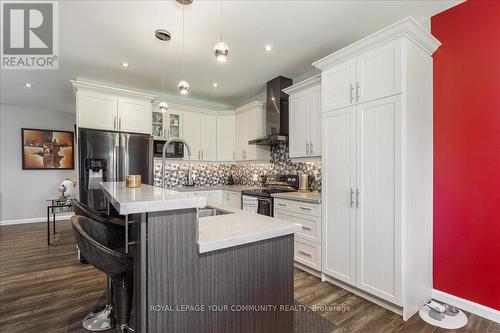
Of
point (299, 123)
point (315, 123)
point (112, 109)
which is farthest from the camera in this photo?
point (112, 109)

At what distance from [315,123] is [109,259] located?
8.98ft

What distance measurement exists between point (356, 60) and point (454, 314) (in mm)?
2536

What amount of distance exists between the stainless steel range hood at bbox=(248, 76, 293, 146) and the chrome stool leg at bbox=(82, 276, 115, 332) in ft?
9.52

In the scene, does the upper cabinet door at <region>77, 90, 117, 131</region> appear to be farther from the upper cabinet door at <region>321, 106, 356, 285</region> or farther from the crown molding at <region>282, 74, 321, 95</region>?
the upper cabinet door at <region>321, 106, 356, 285</region>

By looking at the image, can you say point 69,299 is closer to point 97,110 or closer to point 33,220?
point 97,110

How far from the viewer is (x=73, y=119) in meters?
6.39

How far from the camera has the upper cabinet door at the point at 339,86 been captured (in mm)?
2438

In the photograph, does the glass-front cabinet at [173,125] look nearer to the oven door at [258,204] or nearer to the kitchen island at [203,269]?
the oven door at [258,204]

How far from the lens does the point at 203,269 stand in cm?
117

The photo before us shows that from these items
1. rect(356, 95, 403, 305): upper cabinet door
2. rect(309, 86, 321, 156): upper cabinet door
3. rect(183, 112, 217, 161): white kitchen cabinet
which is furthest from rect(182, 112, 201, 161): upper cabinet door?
rect(356, 95, 403, 305): upper cabinet door

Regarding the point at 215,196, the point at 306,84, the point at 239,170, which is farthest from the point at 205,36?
the point at 239,170

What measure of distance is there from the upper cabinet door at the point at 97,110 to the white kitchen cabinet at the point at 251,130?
7.43 feet

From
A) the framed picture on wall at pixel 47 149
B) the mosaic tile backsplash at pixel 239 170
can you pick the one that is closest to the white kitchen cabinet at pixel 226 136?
the mosaic tile backsplash at pixel 239 170

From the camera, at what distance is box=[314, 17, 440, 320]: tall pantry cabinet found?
2.05 meters
